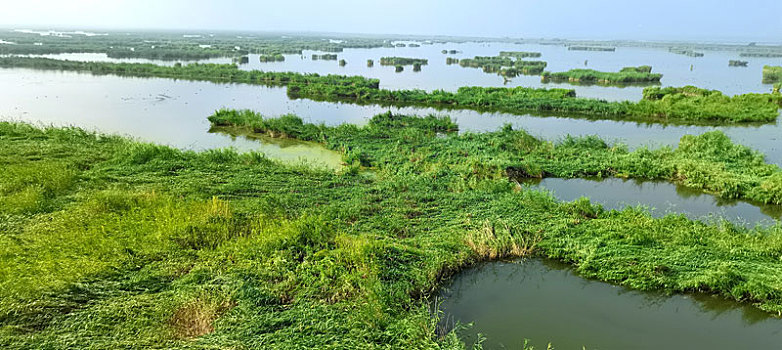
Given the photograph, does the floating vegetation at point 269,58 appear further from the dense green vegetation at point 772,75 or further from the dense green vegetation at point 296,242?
the dense green vegetation at point 772,75

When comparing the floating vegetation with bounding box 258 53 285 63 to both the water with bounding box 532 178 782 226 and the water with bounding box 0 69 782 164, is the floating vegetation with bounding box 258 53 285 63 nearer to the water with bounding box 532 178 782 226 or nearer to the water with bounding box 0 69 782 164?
the water with bounding box 0 69 782 164

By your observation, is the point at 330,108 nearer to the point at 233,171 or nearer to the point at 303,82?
the point at 303,82

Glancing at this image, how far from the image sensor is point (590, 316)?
6348 mm

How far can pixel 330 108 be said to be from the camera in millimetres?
23188

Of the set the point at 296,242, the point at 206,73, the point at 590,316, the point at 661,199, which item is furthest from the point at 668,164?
the point at 206,73

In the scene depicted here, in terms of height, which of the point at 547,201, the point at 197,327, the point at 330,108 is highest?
the point at 330,108

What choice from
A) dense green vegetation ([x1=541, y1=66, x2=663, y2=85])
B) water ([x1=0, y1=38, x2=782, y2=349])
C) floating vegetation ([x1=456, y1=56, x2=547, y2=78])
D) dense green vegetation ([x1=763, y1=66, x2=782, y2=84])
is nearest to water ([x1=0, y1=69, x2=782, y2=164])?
water ([x1=0, y1=38, x2=782, y2=349])

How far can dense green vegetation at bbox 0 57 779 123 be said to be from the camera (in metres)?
20.1

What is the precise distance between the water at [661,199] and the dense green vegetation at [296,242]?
0.42 meters

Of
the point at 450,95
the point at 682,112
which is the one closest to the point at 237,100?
the point at 450,95

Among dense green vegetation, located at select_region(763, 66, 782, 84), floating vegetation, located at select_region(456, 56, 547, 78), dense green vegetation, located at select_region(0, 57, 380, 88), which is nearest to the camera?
dense green vegetation, located at select_region(0, 57, 380, 88)

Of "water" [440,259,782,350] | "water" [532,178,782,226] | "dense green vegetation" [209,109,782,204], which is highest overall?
"dense green vegetation" [209,109,782,204]

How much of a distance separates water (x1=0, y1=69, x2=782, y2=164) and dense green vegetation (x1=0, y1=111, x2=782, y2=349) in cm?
480

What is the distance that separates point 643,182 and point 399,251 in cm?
831
